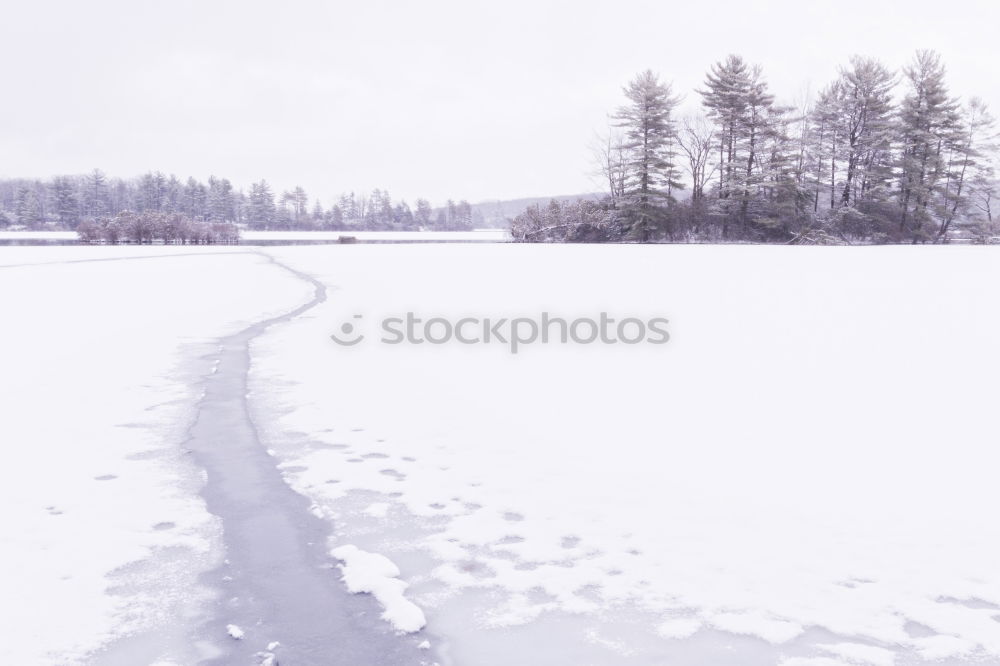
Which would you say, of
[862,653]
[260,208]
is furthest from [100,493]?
[260,208]

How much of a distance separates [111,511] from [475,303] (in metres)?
9.70

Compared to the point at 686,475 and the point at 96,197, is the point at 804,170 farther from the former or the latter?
the point at 96,197

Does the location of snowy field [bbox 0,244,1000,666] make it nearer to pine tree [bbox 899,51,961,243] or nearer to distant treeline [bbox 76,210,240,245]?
pine tree [bbox 899,51,961,243]

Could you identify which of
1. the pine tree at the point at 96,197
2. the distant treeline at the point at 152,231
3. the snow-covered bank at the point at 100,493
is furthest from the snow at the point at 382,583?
the pine tree at the point at 96,197

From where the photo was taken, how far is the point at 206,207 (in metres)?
105

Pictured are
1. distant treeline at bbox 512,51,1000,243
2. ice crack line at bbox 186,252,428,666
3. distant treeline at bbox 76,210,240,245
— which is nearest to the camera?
ice crack line at bbox 186,252,428,666

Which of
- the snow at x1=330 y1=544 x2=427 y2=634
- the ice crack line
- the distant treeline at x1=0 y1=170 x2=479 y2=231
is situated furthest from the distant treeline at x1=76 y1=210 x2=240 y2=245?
the snow at x1=330 y1=544 x2=427 y2=634

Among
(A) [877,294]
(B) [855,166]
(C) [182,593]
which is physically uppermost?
(B) [855,166]

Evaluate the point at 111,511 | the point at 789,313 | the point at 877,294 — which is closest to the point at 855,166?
the point at 877,294

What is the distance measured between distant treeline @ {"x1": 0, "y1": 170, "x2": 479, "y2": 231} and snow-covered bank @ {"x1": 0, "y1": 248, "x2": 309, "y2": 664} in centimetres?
8307

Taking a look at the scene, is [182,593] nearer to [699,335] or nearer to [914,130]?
[699,335]

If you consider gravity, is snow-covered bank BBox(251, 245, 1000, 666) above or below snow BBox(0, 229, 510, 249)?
below

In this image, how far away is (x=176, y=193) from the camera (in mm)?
104438

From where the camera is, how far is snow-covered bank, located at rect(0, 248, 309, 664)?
2883 millimetres
